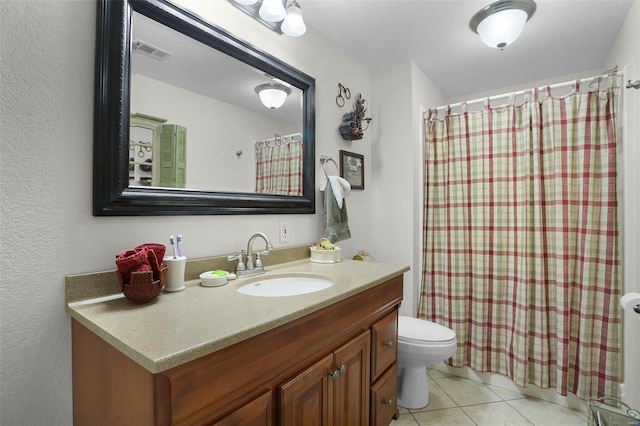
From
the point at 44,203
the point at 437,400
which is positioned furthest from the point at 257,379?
the point at 437,400

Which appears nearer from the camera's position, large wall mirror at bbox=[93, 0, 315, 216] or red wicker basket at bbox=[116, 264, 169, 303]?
red wicker basket at bbox=[116, 264, 169, 303]

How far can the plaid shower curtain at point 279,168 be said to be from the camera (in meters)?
1.58

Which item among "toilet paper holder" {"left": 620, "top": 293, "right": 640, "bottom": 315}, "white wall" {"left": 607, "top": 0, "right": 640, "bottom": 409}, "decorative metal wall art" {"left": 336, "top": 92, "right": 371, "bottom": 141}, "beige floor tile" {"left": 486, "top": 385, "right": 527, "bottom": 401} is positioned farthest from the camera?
"decorative metal wall art" {"left": 336, "top": 92, "right": 371, "bottom": 141}

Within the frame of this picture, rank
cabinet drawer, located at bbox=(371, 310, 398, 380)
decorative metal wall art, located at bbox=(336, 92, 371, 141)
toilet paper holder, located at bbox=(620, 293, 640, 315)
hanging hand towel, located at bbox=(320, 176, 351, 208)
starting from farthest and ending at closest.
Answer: decorative metal wall art, located at bbox=(336, 92, 371, 141) < hanging hand towel, located at bbox=(320, 176, 351, 208) < cabinet drawer, located at bbox=(371, 310, 398, 380) < toilet paper holder, located at bbox=(620, 293, 640, 315)

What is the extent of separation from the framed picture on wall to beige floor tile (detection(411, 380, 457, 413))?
1473 millimetres

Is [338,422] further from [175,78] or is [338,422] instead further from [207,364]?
[175,78]

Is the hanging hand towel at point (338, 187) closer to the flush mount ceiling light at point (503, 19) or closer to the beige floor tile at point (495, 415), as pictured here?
the flush mount ceiling light at point (503, 19)

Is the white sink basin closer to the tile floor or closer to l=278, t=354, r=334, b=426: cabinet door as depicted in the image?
l=278, t=354, r=334, b=426: cabinet door

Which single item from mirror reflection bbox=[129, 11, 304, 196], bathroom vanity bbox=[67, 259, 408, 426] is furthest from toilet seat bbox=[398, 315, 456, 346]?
mirror reflection bbox=[129, 11, 304, 196]

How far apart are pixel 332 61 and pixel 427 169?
1049 mm

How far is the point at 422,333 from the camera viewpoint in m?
1.83

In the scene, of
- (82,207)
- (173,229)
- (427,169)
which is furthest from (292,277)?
(427,169)

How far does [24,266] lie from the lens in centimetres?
88

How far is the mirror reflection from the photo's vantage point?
1.14 m
